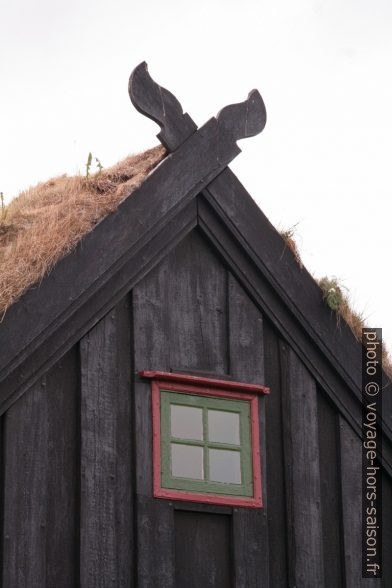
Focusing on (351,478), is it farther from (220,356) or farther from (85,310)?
(85,310)

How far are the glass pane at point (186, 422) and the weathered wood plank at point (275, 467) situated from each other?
63cm

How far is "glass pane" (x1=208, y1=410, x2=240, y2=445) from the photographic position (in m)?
11.4

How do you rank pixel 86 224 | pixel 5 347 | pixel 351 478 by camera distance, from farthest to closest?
pixel 351 478 < pixel 86 224 < pixel 5 347

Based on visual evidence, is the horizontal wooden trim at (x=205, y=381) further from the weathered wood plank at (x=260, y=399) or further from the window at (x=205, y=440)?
the weathered wood plank at (x=260, y=399)

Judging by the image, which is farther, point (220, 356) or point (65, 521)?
point (220, 356)

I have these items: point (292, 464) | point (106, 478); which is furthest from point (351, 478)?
point (106, 478)

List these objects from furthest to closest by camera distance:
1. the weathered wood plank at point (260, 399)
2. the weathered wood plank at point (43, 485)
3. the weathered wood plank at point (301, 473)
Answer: the weathered wood plank at point (301, 473)
the weathered wood plank at point (260, 399)
the weathered wood plank at point (43, 485)

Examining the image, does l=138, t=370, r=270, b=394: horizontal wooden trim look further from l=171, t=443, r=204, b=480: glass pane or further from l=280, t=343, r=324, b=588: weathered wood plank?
l=171, t=443, r=204, b=480: glass pane

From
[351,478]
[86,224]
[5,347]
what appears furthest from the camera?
[351,478]

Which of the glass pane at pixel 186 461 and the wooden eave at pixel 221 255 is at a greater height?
the wooden eave at pixel 221 255

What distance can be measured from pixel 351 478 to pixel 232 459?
43.2 inches

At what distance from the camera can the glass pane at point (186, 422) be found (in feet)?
36.9

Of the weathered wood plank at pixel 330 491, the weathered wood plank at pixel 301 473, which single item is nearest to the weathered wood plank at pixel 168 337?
the weathered wood plank at pixel 301 473

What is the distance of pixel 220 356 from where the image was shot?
38.3ft
